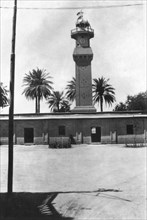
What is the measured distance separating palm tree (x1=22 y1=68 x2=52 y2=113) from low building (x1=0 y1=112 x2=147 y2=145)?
54.9 feet

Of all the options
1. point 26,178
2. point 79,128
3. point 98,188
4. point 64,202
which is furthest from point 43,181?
point 79,128

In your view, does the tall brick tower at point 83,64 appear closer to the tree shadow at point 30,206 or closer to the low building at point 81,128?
the low building at point 81,128

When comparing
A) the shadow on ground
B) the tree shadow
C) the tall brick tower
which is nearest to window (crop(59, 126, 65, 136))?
the tall brick tower

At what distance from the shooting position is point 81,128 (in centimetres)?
3147

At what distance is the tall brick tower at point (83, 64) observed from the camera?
3944 cm

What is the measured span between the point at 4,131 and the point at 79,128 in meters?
8.08

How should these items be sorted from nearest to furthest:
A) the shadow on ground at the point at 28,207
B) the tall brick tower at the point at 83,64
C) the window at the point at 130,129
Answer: the shadow on ground at the point at 28,207, the window at the point at 130,129, the tall brick tower at the point at 83,64

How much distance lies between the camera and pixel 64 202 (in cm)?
863

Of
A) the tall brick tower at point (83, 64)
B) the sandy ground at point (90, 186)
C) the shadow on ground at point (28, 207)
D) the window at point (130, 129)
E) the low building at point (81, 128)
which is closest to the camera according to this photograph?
the shadow on ground at point (28, 207)

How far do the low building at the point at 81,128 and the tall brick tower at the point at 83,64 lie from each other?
311 inches

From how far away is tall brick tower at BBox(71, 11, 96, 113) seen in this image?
39.4 m

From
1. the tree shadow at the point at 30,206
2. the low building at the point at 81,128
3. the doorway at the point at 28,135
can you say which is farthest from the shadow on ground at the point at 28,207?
the doorway at the point at 28,135

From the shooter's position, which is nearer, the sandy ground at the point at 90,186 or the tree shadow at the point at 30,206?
the tree shadow at the point at 30,206

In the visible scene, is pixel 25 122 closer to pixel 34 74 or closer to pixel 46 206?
pixel 34 74
